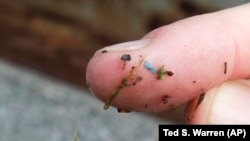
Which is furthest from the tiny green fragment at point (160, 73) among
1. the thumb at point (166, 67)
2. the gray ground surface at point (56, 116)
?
the gray ground surface at point (56, 116)

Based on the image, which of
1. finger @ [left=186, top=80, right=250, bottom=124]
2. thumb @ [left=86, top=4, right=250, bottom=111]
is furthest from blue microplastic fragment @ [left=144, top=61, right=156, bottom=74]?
finger @ [left=186, top=80, right=250, bottom=124]

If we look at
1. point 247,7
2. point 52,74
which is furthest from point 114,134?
point 247,7

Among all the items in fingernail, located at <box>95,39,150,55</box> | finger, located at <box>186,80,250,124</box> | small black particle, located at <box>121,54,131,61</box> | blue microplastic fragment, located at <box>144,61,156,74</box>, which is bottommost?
finger, located at <box>186,80,250,124</box>

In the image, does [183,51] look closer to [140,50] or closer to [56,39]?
[140,50]

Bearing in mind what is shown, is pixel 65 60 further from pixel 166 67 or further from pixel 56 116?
pixel 166 67

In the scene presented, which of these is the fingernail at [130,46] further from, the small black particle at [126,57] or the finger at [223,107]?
the finger at [223,107]

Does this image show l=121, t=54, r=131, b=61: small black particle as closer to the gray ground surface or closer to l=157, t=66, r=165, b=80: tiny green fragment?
l=157, t=66, r=165, b=80: tiny green fragment

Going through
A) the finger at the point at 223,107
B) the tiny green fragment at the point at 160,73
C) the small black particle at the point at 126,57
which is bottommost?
the finger at the point at 223,107
